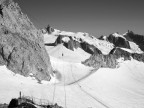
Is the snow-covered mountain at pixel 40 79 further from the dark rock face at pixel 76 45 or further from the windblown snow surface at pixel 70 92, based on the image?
the dark rock face at pixel 76 45

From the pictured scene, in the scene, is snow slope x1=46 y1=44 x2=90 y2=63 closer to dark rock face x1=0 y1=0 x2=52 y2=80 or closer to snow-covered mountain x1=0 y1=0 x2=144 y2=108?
snow-covered mountain x1=0 y1=0 x2=144 y2=108

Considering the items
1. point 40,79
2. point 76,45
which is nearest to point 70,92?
point 40,79

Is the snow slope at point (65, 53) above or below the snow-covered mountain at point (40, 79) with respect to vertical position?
above

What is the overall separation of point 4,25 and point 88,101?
34.2 meters

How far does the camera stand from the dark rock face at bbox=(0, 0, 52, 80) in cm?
5375

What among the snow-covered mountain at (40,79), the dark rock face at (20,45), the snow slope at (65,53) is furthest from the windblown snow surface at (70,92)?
the snow slope at (65,53)

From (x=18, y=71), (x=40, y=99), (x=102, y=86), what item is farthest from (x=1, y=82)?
(x=102, y=86)

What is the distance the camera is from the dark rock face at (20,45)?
176 feet

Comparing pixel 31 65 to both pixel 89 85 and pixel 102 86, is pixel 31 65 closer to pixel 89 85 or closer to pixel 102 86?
pixel 89 85

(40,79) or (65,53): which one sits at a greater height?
(65,53)

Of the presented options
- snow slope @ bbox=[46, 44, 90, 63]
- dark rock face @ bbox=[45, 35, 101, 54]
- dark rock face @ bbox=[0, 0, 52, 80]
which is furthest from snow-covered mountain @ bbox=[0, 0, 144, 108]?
dark rock face @ bbox=[45, 35, 101, 54]

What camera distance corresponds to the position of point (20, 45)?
189 ft

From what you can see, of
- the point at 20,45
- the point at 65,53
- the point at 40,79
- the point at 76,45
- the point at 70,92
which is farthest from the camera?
the point at 76,45

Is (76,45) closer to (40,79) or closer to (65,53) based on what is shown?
(65,53)
